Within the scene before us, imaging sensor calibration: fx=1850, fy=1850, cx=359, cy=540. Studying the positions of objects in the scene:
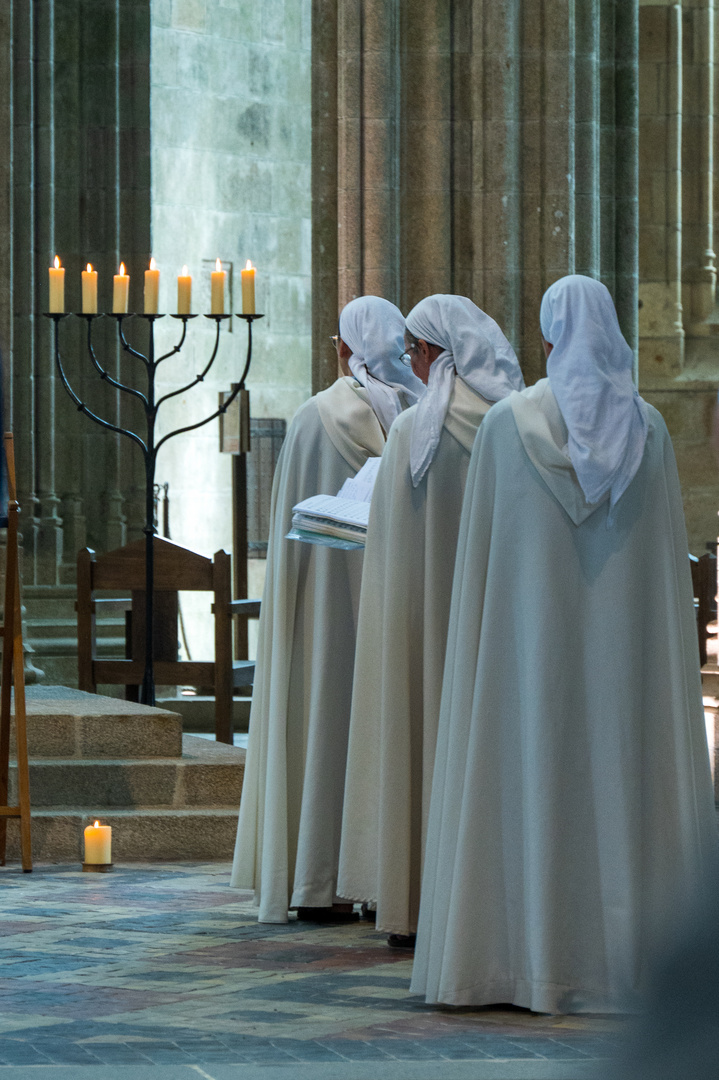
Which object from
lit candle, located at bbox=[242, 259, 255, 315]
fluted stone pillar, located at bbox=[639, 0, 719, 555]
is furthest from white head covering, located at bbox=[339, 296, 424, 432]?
fluted stone pillar, located at bbox=[639, 0, 719, 555]

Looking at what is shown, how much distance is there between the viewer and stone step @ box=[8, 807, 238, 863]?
6.39m

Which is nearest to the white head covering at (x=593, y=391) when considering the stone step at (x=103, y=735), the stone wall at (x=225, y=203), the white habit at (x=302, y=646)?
the white habit at (x=302, y=646)

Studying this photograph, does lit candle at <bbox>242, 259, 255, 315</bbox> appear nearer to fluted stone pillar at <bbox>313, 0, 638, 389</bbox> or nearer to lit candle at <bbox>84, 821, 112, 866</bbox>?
fluted stone pillar at <bbox>313, 0, 638, 389</bbox>

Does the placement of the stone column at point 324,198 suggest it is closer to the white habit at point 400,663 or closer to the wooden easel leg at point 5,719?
the wooden easel leg at point 5,719

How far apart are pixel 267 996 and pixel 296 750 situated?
1273mm

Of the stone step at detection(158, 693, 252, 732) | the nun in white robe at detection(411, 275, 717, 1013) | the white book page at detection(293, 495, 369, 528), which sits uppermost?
the white book page at detection(293, 495, 369, 528)

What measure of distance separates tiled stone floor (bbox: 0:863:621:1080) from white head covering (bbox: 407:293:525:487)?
125cm

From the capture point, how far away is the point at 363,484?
4918 millimetres

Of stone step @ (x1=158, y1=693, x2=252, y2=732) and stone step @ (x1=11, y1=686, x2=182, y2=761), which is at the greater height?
stone step @ (x1=11, y1=686, x2=182, y2=761)

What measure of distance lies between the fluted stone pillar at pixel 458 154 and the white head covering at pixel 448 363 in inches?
140

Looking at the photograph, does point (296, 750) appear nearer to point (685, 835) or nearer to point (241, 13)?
point (685, 835)

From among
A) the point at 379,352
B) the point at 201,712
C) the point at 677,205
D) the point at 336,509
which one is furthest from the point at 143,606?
the point at 677,205

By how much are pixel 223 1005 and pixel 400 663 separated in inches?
39.8

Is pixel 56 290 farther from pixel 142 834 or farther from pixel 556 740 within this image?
pixel 556 740
